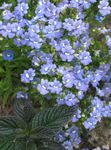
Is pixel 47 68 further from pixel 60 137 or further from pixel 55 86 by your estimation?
pixel 60 137

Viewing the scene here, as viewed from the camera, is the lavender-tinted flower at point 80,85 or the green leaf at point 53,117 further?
the lavender-tinted flower at point 80,85

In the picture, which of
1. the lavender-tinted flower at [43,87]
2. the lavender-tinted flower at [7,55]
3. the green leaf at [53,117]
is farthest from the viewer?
the lavender-tinted flower at [7,55]

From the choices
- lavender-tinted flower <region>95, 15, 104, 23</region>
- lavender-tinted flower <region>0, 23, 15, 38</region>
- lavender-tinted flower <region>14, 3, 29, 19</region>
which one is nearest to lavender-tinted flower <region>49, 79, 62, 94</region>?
lavender-tinted flower <region>0, 23, 15, 38</region>

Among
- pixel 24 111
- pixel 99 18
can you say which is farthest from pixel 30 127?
pixel 99 18

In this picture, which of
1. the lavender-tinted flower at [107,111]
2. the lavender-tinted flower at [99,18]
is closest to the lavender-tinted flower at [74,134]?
the lavender-tinted flower at [107,111]

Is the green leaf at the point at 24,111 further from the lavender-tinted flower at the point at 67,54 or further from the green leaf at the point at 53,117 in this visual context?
the lavender-tinted flower at the point at 67,54

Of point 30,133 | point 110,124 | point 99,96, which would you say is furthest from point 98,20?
point 30,133
